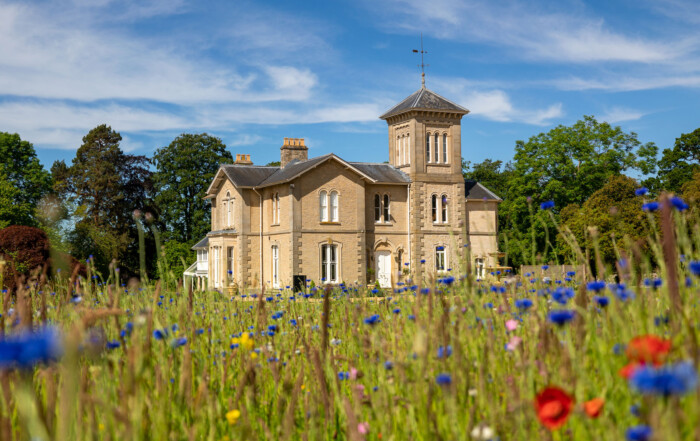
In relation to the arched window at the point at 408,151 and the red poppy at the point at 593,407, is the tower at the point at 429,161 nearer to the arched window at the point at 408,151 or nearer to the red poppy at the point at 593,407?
the arched window at the point at 408,151

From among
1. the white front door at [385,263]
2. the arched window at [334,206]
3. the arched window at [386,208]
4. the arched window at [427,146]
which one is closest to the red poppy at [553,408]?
the arched window at [334,206]

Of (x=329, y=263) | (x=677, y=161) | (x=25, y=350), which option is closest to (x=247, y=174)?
(x=329, y=263)

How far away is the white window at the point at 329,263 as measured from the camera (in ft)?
121

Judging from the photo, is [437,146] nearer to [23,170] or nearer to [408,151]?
[408,151]

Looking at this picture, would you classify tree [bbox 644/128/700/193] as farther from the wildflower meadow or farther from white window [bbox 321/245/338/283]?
the wildflower meadow

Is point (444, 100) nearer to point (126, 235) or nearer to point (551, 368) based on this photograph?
point (126, 235)

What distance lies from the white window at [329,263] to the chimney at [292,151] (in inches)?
261

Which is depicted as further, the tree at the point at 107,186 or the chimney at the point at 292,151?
the tree at the point at 107,186

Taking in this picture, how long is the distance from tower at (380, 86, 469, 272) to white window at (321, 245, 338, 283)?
440 centimetres

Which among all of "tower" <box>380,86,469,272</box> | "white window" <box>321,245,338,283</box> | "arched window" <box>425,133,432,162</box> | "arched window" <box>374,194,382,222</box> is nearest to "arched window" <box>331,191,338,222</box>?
"white window" <box>321,245,338,283</box>

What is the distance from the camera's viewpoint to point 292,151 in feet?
136

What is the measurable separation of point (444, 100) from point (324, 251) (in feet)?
38.4

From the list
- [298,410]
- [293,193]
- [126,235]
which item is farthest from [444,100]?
[298,410]

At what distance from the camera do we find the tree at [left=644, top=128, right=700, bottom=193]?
159 ft
